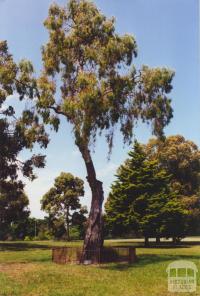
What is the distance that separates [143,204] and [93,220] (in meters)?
21.3

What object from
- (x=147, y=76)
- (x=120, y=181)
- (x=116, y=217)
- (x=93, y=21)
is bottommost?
(x=116, y=217)

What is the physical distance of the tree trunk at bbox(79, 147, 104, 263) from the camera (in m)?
30.4

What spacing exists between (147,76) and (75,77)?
16.5 ft

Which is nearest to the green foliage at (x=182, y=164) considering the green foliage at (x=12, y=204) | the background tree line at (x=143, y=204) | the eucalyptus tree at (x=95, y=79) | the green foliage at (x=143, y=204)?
the background tree line at (x=143, y=204)

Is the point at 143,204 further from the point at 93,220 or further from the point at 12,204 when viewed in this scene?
the point at 93,220

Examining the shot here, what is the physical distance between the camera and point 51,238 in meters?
75.0

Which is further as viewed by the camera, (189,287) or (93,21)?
(93,21)

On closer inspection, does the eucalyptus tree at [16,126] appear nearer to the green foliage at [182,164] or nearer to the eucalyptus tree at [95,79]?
the eucalyptus tree at [95,79]

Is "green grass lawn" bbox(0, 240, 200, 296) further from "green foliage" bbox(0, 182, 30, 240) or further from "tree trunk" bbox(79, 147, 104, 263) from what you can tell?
"green foliage" bbox(0, 182, 30, 240)

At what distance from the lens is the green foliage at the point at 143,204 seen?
50719 millimetres

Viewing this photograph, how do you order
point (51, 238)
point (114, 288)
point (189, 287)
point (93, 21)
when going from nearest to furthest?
point (189, 287), point (114, 288), point (93, 21), point (51, 238)

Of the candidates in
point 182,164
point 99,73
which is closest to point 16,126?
point 99,73

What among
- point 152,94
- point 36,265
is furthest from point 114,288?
point 152,94

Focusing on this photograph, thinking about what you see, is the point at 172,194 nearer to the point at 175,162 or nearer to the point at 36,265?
the point at 175,162
